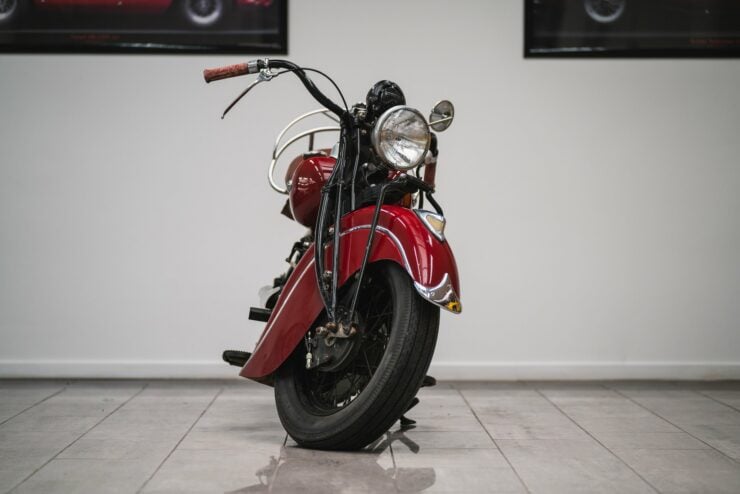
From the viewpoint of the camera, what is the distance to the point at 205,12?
330cm

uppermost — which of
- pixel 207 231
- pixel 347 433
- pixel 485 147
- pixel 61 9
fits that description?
pixel 61 9

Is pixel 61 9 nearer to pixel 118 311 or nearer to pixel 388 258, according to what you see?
pixel 118 311

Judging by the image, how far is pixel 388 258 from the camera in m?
1.91

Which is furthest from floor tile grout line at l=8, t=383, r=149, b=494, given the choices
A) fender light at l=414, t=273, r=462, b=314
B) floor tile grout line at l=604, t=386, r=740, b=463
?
floor tile grout line at l=604, t=386, r=740, b=463

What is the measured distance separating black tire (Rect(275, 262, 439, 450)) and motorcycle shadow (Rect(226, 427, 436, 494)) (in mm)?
48

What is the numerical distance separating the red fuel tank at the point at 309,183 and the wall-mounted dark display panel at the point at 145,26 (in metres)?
1.19

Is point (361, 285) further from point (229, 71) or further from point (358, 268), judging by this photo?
point (229, 71)

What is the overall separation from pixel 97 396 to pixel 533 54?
2.41 metres

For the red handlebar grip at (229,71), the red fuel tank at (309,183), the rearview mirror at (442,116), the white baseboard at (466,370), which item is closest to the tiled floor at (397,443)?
the white baseboard at (466,370)

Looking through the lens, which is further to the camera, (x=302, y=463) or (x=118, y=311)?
(x=118, y=311)

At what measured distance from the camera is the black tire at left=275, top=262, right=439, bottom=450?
184 centimetres

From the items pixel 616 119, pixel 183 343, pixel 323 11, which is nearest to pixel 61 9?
pixel 323 11

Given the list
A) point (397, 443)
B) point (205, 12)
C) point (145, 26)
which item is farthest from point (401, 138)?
point (145, 26)

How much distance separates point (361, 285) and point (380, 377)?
0.93 ft
